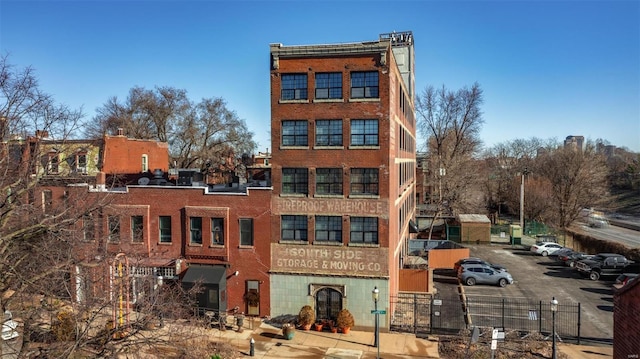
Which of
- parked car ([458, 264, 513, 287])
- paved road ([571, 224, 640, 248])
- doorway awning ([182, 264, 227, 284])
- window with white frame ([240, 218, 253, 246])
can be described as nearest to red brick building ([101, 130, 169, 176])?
doorway awning ([182, 264, 227, 284])

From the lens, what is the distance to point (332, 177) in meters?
25.0

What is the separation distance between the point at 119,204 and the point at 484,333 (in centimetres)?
2202

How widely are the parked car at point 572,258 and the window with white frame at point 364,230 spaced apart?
22996mm

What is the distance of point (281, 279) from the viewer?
84.3ft

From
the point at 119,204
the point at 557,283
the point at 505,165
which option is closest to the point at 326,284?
the point at 119,204

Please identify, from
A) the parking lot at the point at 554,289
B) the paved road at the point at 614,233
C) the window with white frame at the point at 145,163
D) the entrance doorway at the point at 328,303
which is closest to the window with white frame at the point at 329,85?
the entrance doorway at the point at 328,303

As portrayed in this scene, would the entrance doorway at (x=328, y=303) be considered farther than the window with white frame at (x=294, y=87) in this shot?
Yes

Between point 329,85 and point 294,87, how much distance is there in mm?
1957

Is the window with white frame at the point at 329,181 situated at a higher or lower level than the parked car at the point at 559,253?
higher

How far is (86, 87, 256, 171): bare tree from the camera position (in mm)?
63906

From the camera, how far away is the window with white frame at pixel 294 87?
82.3 ft

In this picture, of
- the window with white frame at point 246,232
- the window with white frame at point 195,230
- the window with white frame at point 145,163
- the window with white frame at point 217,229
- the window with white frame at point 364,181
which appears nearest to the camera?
the window with white frame at point 364,181

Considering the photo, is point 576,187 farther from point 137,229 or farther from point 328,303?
point 137,229

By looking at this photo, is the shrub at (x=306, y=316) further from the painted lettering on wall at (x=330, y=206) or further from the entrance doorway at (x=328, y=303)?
the painted lettering on wall at (x=330, y=206)
